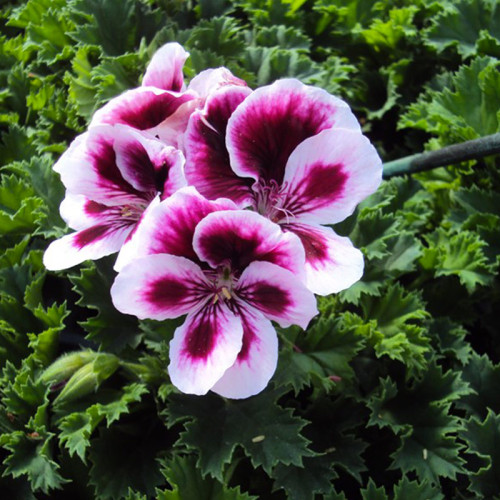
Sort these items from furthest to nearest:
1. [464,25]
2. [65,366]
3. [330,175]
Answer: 1. [464,25]
2. [65,366]
3. [330,175]

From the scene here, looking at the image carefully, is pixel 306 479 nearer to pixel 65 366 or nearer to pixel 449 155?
pixel 65 366

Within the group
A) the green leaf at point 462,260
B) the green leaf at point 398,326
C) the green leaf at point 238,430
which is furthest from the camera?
the green leaf at point 462,260

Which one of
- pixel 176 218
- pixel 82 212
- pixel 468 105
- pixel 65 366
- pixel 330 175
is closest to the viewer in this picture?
pixel 176 218

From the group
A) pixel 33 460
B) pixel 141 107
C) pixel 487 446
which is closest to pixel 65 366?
pixel 33 460

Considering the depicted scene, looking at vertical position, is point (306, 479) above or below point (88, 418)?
below

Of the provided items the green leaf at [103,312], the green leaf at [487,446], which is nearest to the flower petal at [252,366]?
the green leaf at [103,312]

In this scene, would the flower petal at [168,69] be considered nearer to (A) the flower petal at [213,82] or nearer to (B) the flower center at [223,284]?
(A) the flower petal at [213,82]
